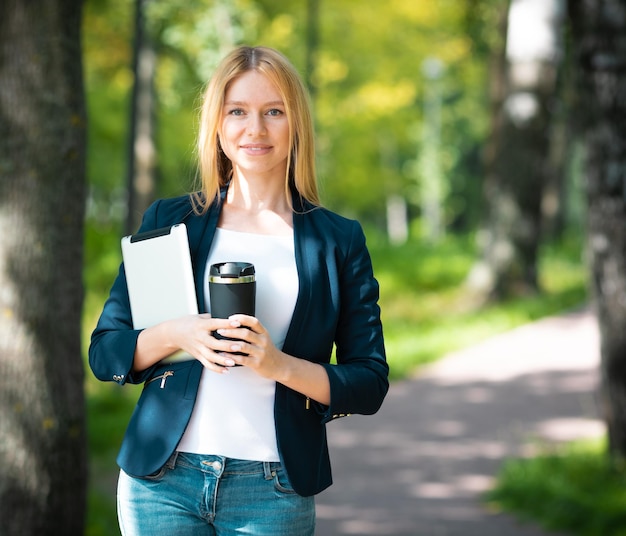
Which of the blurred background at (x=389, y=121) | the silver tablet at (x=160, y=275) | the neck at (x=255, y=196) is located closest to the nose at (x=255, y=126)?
the neck at (x=255, y=196)

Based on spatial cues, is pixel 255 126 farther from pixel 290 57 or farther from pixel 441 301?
pixel 290 57

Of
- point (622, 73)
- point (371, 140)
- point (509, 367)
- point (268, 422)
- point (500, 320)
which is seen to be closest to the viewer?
point (268, 422)

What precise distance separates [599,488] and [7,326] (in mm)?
3533

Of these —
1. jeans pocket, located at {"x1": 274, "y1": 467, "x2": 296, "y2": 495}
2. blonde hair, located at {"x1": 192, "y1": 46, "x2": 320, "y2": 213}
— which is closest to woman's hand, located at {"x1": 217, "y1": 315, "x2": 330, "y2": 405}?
A: jeans pocket, located at {"x1": 274, "y1": 467, "x2": 296, "y2": 495}

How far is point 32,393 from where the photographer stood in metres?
4.10

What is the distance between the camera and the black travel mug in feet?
6.84

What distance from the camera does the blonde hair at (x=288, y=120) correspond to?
2344 mm

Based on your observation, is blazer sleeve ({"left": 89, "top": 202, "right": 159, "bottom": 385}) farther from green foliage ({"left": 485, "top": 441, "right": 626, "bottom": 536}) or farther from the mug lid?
green foliage ({"left": 485, "top": 441, "right": 626, "bottom": 536})

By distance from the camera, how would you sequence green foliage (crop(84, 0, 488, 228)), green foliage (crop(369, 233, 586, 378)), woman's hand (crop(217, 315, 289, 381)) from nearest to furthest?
woman's hand (crop(217, 315, 289, 381))
green foliage (crop(369, 233, 586, 378))
green foliage (crop(84, 0, 488, 228))

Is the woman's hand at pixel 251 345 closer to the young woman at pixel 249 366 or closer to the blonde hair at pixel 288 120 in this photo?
the young woman at pixel 249 366

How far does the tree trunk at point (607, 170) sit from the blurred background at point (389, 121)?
1875 millimetres

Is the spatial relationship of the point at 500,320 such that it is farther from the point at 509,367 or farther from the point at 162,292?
the point at 162,292

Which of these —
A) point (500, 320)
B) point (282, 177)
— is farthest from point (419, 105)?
point (282, 177)

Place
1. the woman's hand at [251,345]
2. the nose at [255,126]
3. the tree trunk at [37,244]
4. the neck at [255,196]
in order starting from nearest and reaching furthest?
the woman's hand at [251,345] < the nose at [255,126] < the neck at [255,196] < the tree trunk at [37,244]
